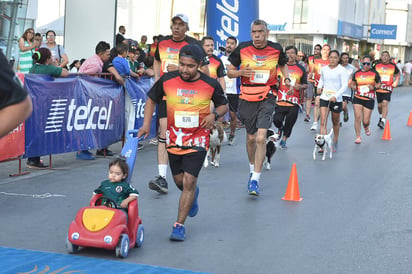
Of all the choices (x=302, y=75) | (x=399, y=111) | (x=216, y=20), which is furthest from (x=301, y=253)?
(x=399, y=111)

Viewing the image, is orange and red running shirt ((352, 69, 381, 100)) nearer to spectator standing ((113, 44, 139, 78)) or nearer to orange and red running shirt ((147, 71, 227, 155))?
spectator standing ((113, 44, 139, 78))

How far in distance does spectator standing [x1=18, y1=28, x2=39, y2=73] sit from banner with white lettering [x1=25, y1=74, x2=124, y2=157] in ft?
9.07

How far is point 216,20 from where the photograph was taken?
17.3m

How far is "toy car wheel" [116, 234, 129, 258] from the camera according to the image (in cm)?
610

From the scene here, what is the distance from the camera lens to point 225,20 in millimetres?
17406

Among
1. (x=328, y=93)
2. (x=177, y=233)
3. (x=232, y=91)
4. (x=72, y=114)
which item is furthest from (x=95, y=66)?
(x=177, y=233)

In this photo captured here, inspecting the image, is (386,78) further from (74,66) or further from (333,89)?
(74,66)

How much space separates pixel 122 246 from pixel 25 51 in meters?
9.19

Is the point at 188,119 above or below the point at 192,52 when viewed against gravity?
below

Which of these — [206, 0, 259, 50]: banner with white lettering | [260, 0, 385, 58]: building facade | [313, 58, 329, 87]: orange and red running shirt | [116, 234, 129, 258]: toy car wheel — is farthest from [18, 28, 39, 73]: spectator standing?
[260, 0, 385, 58]: building facade

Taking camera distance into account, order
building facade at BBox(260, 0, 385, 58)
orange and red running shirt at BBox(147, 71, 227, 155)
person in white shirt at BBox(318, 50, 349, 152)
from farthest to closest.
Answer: building facade at BBox(260, 0, 385, 58) → person in white shirt at BBox(318, 50, 349, 152) → orange and red running shirt at BBox(147, 71, 227, 155)

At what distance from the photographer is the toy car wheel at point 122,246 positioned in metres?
6.10

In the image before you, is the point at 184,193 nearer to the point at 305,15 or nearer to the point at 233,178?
the point at 233,178

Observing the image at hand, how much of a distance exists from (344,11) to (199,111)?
51431 millimetres
